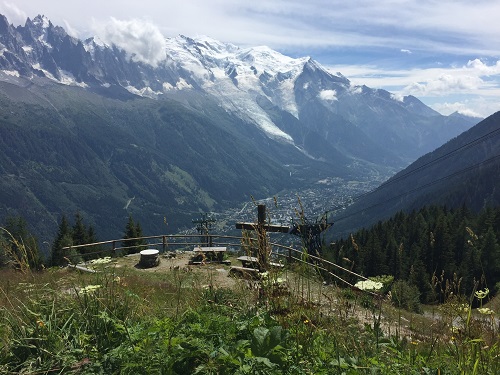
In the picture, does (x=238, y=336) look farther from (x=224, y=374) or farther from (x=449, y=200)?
(x=449, y=200)

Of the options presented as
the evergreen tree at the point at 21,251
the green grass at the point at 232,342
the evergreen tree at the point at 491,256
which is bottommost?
the evergreen tree at the point at 491,256

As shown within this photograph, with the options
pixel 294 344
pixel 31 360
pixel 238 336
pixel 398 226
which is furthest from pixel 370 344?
pixel 398 226

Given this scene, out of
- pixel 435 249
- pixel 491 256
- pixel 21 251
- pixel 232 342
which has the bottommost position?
pixel 491 256

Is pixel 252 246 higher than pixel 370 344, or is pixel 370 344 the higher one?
pixel 252 246

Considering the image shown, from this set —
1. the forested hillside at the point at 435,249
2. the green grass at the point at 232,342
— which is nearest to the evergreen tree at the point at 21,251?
the green grass at the point at 232,342

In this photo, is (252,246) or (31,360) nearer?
(31,360)

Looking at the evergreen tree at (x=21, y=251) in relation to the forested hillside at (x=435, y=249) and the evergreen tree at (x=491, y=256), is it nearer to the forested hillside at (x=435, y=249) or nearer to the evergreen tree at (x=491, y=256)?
the forested hillside at (x=435, y=249)

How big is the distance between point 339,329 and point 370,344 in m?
0.37

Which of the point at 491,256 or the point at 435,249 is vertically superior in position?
the point at 435,249

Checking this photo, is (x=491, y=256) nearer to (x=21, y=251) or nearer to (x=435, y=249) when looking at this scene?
(x=435, y=249)

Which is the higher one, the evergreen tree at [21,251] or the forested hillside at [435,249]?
the evergreen tree at [21,251]

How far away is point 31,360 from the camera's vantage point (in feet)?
13.5

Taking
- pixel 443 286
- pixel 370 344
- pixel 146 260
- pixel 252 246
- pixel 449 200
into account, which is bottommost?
pixel 449 200

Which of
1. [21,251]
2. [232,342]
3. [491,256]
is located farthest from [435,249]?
[21,251]
